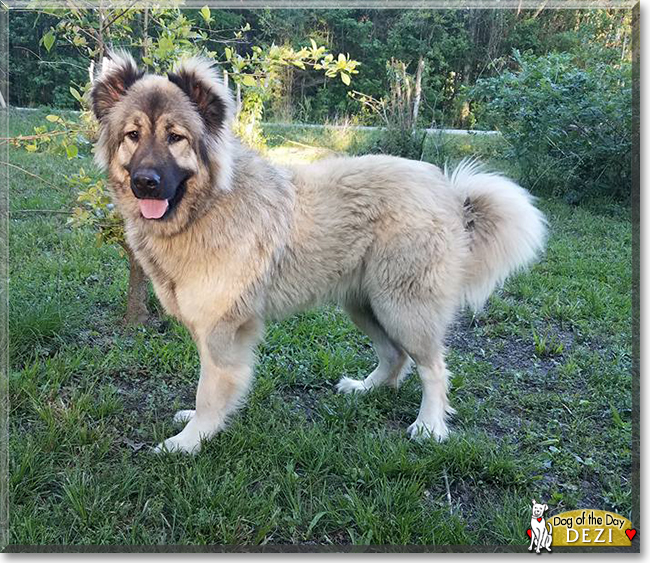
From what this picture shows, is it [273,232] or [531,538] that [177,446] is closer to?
[273,232]

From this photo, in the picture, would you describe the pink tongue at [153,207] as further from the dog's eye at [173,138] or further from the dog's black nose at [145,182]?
the dog's eye at [173,138]

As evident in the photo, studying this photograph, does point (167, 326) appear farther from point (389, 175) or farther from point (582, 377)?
point (582, 377)

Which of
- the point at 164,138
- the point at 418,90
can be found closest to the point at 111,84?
the point at 164,138

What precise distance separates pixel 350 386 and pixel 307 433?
0.66 m

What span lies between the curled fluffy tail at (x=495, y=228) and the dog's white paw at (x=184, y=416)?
5.86 feet

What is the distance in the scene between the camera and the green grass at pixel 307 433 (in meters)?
2.21

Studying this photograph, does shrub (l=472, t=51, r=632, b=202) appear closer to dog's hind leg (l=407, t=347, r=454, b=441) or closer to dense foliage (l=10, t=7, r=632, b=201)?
dense foliage (l=10, t=7, r=632, b=201)

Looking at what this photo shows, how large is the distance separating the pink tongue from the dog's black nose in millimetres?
104

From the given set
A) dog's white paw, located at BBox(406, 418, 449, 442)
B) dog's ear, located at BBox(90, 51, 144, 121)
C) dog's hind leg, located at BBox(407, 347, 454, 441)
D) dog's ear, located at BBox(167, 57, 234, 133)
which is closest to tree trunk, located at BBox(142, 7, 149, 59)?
dog's ear, located at BBox(90, 51, 144, 121)

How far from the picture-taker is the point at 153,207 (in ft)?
8.05

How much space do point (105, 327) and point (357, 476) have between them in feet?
7.80

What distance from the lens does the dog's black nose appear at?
2.28 m

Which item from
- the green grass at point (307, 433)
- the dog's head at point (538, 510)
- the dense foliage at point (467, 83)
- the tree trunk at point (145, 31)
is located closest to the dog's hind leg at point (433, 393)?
the green grass at point (307, 433)

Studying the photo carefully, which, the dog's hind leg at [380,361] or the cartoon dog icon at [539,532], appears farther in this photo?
the dog's hind leg at [380,361]
